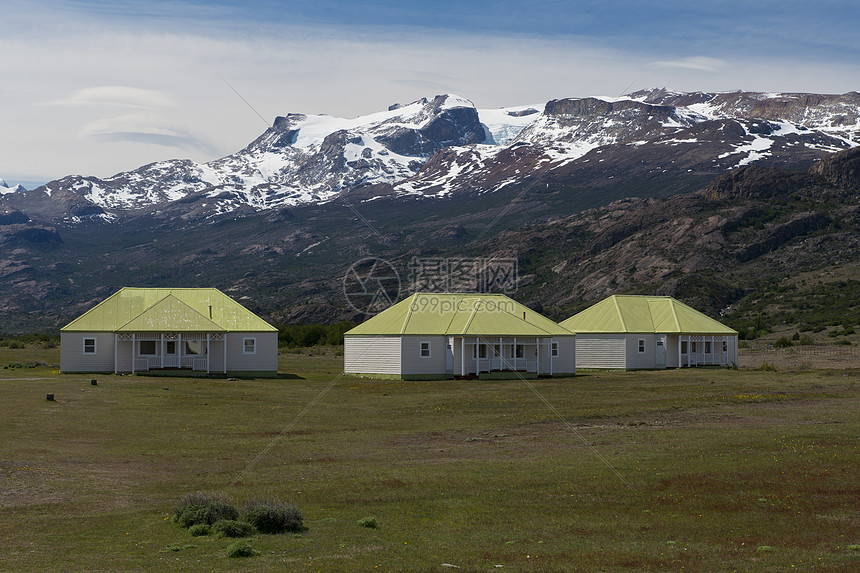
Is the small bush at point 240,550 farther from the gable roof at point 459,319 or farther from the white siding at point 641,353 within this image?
the white siding at point 641,353

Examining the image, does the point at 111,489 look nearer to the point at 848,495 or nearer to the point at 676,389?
the point at 848,495

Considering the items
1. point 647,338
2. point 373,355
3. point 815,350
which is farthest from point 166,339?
point 815,350

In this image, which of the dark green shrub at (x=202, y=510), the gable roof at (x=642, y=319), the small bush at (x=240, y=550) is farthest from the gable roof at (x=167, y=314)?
the small bush at (x=240, y=550)

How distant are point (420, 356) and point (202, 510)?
44.7m

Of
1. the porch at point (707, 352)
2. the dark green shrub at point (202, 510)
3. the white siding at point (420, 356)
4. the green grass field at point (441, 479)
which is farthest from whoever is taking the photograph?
the porch at point (707, 352)

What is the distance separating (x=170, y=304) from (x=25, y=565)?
48.0 m

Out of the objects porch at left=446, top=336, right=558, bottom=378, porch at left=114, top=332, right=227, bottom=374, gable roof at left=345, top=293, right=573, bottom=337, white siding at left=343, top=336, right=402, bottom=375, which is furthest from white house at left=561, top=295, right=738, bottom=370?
porch at left=114, top=332, right=227, bottom=374

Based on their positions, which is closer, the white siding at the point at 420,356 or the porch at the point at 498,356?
the white siding at the point at 420,356

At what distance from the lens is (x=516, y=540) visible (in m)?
16.2

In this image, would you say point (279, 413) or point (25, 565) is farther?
point (279, 413)

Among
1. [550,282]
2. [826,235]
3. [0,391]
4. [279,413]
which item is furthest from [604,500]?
[550,282]

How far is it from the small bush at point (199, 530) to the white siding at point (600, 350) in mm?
58584

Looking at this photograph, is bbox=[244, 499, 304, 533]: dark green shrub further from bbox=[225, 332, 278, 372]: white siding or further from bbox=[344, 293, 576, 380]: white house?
bbox=[225, 332, 278, 372]: white siding

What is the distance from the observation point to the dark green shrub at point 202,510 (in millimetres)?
16734
